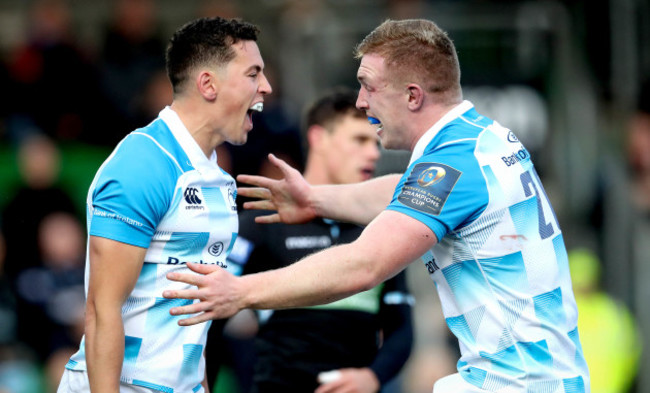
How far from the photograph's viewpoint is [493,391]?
13.4 feet

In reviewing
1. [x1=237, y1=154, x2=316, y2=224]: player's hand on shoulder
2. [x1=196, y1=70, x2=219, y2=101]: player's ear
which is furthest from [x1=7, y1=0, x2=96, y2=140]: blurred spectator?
[x1=196, y1=70, x2=219, y2=101]: player's ear

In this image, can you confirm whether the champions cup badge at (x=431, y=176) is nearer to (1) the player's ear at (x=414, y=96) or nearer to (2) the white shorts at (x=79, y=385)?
(1) the player's ear at (x=414, y=96)

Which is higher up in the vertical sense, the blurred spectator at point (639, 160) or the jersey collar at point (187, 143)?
the jersey collar at point (187, 143)

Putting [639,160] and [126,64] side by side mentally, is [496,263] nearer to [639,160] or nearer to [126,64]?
[126,64]

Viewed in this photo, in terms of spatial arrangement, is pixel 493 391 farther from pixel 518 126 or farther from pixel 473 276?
pixel 518 126

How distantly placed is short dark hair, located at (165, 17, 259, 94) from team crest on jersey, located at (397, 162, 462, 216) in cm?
127

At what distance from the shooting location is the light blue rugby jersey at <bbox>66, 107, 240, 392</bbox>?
4.13 meters

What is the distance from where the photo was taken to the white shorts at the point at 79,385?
14.0ft

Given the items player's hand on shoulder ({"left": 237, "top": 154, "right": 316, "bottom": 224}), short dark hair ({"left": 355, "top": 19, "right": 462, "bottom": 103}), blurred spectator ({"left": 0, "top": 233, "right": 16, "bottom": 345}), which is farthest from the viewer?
blurred spectator ({"left": 0, "top": 233, "right": 16, "bottom": 345})

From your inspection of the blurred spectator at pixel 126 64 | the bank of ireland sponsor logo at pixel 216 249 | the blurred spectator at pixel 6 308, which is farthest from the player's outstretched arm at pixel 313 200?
the blurred spectator at pixel 126 64

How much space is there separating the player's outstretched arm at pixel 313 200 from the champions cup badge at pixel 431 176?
1145 mm

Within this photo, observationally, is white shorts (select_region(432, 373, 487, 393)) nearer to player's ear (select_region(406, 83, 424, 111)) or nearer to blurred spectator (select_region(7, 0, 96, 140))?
player's ear (select_region(406, 83, 424, 111))

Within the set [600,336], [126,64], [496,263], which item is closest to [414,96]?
[496,263]

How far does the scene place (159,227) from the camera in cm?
426
